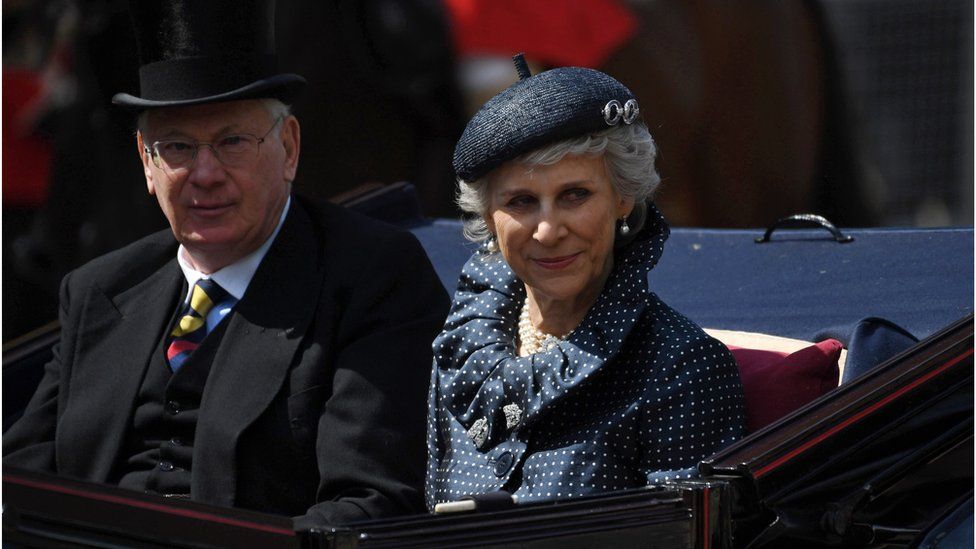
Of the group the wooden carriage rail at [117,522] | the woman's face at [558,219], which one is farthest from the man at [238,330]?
the wooden carriage rail at [117,522]

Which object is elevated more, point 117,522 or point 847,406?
point 117,522

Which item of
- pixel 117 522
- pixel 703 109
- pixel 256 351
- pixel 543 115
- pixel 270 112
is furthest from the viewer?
pixel 703 109

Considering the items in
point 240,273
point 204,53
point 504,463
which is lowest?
point 504,463

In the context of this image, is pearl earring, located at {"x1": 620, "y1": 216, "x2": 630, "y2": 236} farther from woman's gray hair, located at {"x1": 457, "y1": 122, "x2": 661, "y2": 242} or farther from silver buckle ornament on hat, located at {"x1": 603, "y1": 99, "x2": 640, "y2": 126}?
silver buckle ornament on hat, located at {"x1": 603, "y1": 99, "x2": 640, "y2": 126}

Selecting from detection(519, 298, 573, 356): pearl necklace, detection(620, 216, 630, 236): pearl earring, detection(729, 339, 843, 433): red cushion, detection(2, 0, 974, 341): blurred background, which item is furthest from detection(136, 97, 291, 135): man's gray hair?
detection(2, 0, 974, 341): blurred background

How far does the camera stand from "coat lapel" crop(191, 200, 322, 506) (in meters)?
2.58

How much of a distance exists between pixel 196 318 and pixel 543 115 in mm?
884

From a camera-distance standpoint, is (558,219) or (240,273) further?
(240,273)

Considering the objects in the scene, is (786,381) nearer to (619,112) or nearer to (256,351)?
(619,112)

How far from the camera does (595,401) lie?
235 centimetres

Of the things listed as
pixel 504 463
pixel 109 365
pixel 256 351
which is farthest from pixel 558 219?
Answer: pixel 109 365

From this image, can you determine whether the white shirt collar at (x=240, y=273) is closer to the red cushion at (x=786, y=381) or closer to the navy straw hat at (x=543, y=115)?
the navy straw hat at (x=543, y=115)

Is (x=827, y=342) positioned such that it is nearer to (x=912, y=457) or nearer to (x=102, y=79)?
(x=912, y=457)

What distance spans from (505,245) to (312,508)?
56 centimetres
